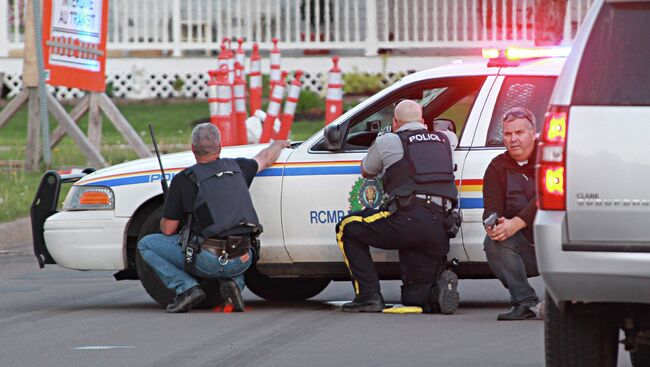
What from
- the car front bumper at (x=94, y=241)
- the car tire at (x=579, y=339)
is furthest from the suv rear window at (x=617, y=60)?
the car front bumper at (x=94, y=241)

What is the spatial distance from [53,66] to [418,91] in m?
8.11

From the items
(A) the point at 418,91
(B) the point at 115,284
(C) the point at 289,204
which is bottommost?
(B) the point at 115,284

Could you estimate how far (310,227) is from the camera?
1016 cm

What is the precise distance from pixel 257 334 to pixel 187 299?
3.52 ft

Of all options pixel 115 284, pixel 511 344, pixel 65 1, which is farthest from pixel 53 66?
pixel 511 344

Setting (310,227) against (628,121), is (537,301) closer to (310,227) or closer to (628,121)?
(310,227)

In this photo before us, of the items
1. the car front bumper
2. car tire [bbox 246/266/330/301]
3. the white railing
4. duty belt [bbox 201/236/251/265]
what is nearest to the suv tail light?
duty belt [bbox 201/236/251/265]

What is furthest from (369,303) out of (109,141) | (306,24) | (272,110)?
(306,24)

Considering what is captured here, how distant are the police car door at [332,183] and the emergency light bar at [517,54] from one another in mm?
174

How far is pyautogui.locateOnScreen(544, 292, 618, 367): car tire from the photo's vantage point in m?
6.42

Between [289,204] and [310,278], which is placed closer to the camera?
[289,204]

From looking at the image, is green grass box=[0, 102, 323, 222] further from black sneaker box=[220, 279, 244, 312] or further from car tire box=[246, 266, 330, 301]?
black sneaker box=[220, 279, 244, 312]

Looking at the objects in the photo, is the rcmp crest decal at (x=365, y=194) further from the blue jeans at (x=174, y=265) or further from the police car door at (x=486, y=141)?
the blue jeans at (x=174, y=265)

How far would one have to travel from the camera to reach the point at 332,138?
10094 mm
